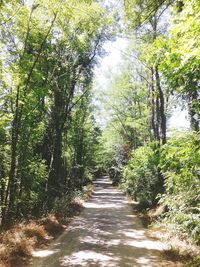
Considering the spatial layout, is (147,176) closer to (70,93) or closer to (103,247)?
(70,93)

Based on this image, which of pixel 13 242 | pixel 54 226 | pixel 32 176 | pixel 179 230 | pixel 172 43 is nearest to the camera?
pixel 172 43

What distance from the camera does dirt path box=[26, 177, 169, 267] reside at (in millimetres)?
9039

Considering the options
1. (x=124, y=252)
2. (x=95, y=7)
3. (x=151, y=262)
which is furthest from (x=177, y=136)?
(x=95, y=7)

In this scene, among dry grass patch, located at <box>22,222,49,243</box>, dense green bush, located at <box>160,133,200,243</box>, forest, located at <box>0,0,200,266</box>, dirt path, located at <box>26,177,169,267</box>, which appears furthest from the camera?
dry grass patch, located at <box>22,222,49,243</box>

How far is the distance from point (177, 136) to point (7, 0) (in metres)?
7.54

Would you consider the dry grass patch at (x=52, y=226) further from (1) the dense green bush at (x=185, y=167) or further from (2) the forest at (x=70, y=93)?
(1) the dense green bush at (x=185, y=167)

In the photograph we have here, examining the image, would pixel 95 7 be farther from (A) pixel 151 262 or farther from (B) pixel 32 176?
(A) pixel 151 262

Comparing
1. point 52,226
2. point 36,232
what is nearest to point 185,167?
point 36,232

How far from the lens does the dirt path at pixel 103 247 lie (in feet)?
29.7

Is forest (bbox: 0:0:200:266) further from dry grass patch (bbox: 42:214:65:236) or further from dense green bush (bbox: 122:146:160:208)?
dry grass patch (bbox: 42:214:65:236)

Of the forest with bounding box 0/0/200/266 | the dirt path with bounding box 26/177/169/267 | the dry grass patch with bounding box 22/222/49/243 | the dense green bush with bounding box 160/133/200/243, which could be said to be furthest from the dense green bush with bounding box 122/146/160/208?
the dense green bush with bounding box 160/133/200/243

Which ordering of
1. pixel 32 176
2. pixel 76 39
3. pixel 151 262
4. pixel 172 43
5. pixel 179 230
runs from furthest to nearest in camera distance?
pixel 76 39
pixel 32 176
pixel 151 262
pixel 179 230
pixel 172 43

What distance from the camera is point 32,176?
16.8 m

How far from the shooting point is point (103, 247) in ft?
35.1
